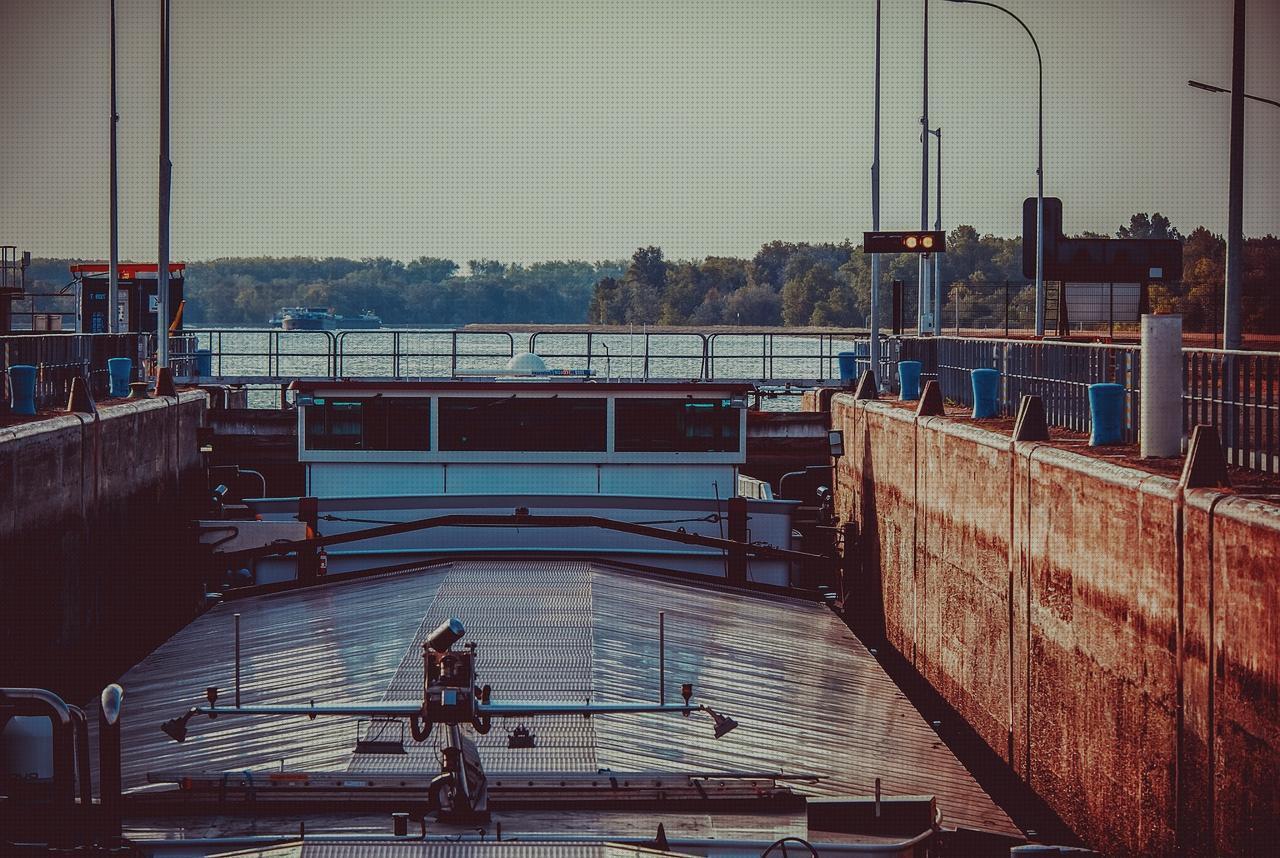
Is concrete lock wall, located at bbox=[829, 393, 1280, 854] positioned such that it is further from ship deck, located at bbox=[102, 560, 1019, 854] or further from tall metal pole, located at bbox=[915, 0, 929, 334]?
tall metal pole, located at bbox=[915, 0, 929, 334]

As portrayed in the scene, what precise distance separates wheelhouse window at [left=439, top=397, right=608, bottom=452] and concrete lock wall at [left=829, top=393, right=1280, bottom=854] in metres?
5.38

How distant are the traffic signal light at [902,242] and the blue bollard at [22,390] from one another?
14792 millimetres

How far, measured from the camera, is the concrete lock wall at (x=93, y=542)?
1972 cm

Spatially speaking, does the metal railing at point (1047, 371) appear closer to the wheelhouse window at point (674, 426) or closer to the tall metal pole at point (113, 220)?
the wheelhouse window at point (674, 426)

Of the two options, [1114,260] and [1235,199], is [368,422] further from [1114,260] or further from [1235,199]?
[1114,260]

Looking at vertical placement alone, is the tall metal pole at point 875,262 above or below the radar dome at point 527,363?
above

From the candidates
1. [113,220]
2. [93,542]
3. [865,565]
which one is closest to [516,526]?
[93,542]

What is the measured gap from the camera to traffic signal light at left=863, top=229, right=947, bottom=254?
31.7m

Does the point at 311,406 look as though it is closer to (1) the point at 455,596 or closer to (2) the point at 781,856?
(1) the point at 455,596

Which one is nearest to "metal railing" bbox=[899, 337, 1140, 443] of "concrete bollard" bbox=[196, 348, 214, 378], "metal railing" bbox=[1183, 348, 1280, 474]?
"metal railing" bbox=[1183, 348, 1280, 474]

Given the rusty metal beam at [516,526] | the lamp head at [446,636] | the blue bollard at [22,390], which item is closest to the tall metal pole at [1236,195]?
the rusty metal beam at [516,526]

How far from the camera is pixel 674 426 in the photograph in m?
27.8

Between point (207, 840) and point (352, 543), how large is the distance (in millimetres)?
14417

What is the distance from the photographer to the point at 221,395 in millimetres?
36844
